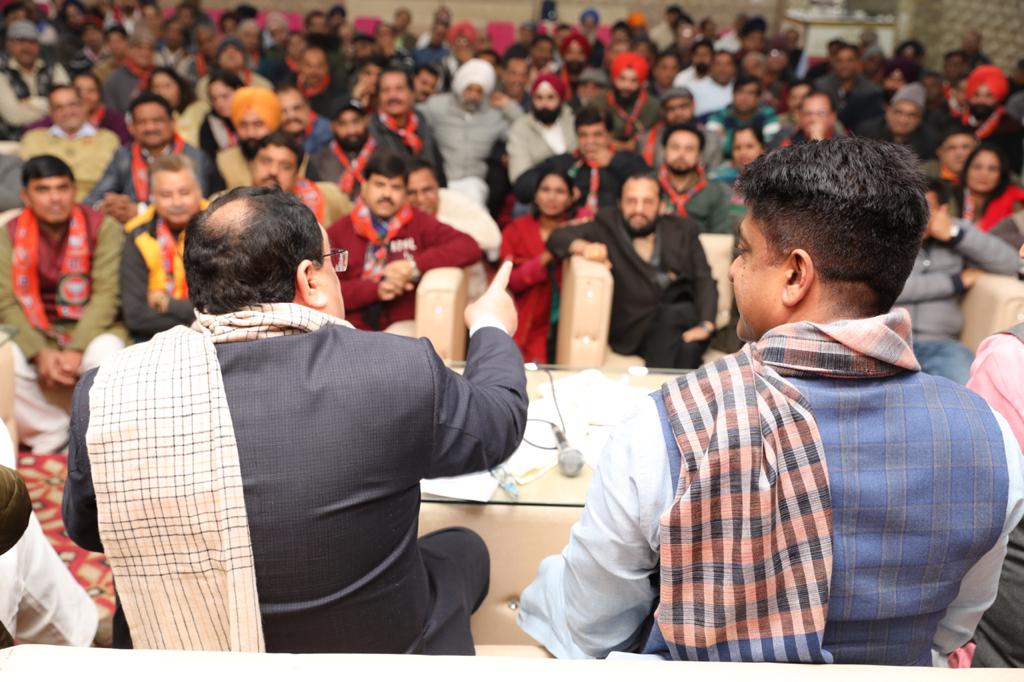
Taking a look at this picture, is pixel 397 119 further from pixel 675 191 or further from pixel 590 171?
pixel 675 191

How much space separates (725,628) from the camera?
3.16 feet

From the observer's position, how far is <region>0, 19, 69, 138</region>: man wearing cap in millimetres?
5281

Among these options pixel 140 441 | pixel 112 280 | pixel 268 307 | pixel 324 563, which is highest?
pixel 268 307

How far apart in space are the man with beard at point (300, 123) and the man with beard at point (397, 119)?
0.27 metres

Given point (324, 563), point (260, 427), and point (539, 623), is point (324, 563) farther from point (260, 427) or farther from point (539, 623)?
point (539, 623)

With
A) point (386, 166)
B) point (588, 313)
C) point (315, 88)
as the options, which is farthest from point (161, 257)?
point (315, 88)

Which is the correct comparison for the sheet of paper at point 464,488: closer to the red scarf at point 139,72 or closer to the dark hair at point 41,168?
the dark hair at point 41,168

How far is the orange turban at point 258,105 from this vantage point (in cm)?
379

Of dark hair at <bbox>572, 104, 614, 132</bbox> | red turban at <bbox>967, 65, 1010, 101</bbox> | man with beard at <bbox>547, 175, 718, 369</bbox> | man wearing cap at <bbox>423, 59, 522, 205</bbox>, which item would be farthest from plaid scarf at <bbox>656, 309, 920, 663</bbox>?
red turban at <bbox>967, 65, 1010, 101</bbox>

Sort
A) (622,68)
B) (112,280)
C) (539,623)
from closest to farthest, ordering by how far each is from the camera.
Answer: (539,623) → (112,280) → (622,68)

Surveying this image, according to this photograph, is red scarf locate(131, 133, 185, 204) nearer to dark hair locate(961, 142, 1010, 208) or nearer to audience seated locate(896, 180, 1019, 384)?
audience seated locate(896, 180, 1019, 384)

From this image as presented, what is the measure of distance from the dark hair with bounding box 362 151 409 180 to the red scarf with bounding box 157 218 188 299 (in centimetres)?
66

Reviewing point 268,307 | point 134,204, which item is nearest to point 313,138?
point 134,204

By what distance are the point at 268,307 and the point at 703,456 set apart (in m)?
0.60
